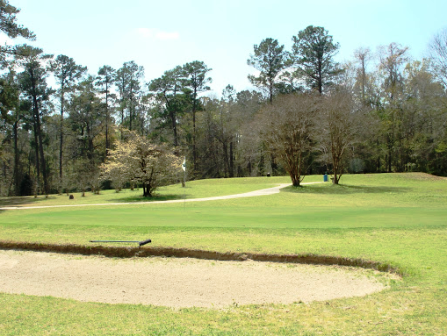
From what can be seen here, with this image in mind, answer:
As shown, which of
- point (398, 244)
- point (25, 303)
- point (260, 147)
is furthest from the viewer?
point (260, 147)

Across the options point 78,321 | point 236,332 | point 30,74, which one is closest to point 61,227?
point 78,321

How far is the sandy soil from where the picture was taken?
647 centimetres

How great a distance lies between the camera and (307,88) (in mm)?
58719

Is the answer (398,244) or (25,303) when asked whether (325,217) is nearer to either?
(398,244)

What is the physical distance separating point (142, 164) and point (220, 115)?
128 ft

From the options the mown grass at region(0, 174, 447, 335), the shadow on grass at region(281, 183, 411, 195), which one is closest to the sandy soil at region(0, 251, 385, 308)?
the mown grass at region(0, 174, 447, 335)

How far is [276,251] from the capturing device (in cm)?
902

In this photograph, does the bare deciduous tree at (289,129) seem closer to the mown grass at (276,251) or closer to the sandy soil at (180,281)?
the mown grass at (276,251)

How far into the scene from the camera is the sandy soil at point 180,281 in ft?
21.2

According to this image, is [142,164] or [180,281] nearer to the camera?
[180,281]

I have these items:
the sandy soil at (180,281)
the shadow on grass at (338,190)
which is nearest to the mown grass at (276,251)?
the sandy soil at (180,281)

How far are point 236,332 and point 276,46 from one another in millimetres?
59378

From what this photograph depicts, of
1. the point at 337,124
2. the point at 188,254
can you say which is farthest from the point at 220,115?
the point at 188,254

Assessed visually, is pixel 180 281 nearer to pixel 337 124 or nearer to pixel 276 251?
pixel 276 251
